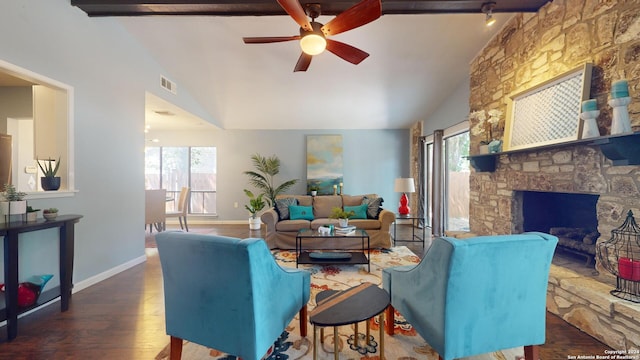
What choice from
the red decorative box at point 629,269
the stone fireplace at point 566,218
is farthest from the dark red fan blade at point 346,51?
the red decorative box at point 629,269

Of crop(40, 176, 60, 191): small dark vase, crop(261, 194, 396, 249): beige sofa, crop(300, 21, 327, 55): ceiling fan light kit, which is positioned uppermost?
crop(300, 21, 327, 55): ceiling fan light kit

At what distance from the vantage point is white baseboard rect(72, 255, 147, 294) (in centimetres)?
282

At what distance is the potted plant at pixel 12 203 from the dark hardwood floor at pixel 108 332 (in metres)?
0.95

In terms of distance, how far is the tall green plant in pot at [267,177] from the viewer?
22.2 ft

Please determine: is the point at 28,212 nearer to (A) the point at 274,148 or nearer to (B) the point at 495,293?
(B) the point at 495,293

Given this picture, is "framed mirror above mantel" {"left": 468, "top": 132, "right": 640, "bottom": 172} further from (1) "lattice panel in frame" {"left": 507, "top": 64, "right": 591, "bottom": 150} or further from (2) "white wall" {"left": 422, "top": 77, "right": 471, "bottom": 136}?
(2) "white wall" {"left": 422, "top": 77, "right": 471, "bottom": 136}

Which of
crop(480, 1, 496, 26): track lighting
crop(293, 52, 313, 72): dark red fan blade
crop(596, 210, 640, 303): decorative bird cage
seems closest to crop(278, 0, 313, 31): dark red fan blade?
crop(293, 52, 313, 72): dark red fan blade

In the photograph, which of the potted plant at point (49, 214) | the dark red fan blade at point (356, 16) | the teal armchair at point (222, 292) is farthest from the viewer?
the potted plant at point (49, 214)

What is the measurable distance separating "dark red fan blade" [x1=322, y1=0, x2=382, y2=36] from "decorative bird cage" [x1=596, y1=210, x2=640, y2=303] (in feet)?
8.02

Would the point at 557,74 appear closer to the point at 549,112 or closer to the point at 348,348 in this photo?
the point at 549,112

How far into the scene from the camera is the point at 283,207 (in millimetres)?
4723

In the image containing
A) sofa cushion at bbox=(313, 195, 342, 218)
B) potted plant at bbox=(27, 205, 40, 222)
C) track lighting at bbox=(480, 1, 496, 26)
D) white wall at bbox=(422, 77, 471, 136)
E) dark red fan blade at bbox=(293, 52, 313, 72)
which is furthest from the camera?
sofa cushion at bbox=(313, 195, 342, 218)

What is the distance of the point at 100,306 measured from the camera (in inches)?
96.8

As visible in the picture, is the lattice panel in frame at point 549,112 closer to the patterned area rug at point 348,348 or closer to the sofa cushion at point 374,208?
the patterned area rug at point 348,348
